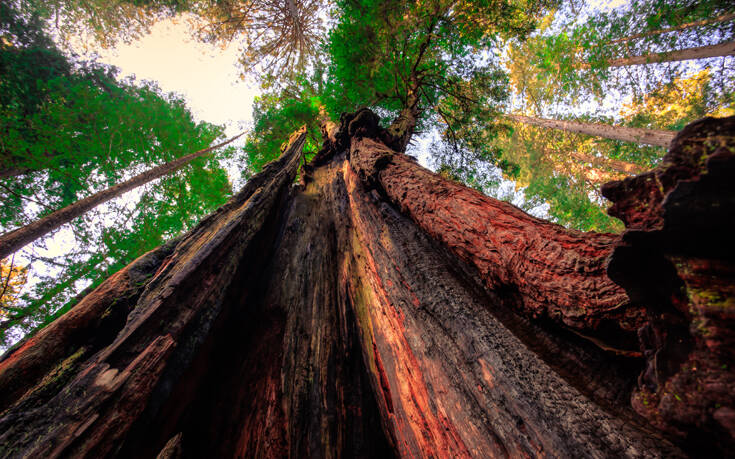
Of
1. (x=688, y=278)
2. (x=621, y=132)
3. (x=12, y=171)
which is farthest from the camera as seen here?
(x=621, y=132)

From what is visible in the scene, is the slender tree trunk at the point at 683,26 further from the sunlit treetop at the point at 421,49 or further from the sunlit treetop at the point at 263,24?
the sunlit treetop at the point at 263,24

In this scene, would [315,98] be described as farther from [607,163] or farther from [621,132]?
[607,163]

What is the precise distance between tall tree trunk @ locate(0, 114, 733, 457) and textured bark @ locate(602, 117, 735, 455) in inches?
1.5

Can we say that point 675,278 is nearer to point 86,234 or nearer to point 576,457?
point 576,457

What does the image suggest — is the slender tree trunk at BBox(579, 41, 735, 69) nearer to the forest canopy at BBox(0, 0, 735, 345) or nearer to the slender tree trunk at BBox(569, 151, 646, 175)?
the forest canopy at BBox(0, 0, 735, 345)

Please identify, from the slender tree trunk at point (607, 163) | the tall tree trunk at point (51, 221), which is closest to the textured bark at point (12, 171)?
the tall tree trunk at point (51, 221)

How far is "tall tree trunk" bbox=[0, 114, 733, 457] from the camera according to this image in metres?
1.19

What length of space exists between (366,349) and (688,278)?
220 cm

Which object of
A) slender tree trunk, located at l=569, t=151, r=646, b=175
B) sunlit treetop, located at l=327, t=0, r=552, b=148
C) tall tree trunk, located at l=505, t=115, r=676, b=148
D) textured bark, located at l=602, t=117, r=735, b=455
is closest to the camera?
textured bark, located at l=602, t=117, r=735, b=455

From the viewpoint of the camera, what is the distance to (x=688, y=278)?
83cm

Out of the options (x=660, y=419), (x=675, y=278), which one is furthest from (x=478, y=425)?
(x=675, y=278)

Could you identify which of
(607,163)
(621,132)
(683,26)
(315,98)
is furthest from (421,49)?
(607,163)

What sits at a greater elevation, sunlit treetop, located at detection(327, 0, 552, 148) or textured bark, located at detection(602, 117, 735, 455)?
sunlit treetop, located at detection(327, 0, 552, 148)

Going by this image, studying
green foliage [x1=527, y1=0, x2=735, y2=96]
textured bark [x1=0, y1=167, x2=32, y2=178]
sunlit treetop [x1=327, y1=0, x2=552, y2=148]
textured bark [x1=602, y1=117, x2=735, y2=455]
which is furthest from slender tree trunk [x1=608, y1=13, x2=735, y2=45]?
textured bark [x1=0, y1=167, x2=32, y2=178]
